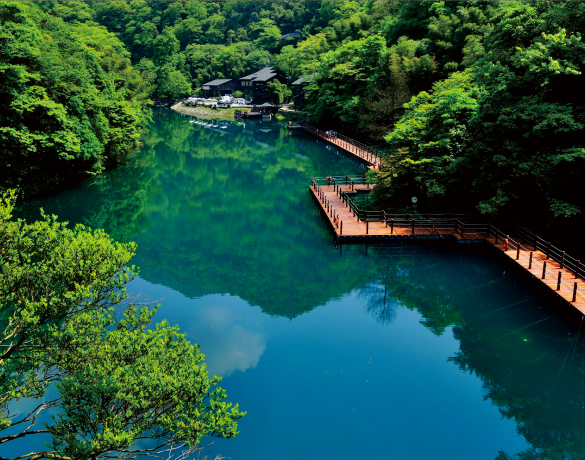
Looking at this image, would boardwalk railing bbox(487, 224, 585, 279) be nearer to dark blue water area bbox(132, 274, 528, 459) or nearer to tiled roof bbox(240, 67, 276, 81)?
dark blue water area bbox(132, 274, 528, 459)

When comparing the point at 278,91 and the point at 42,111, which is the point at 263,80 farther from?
the point at 42,111

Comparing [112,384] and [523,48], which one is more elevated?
[523,48]

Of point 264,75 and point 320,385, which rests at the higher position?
point 264,75

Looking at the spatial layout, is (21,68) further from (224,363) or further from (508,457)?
(508,457)

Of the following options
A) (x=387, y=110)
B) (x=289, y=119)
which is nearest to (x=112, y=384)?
(x=387, y=110)

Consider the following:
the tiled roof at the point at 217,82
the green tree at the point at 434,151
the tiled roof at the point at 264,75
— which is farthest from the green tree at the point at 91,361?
the tiled roof at the point at 217,82

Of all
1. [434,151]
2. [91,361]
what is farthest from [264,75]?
[91,361]

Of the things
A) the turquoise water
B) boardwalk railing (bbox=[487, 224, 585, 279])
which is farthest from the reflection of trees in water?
boardwalk railing (bbox=[487, 224, 585, 279])
